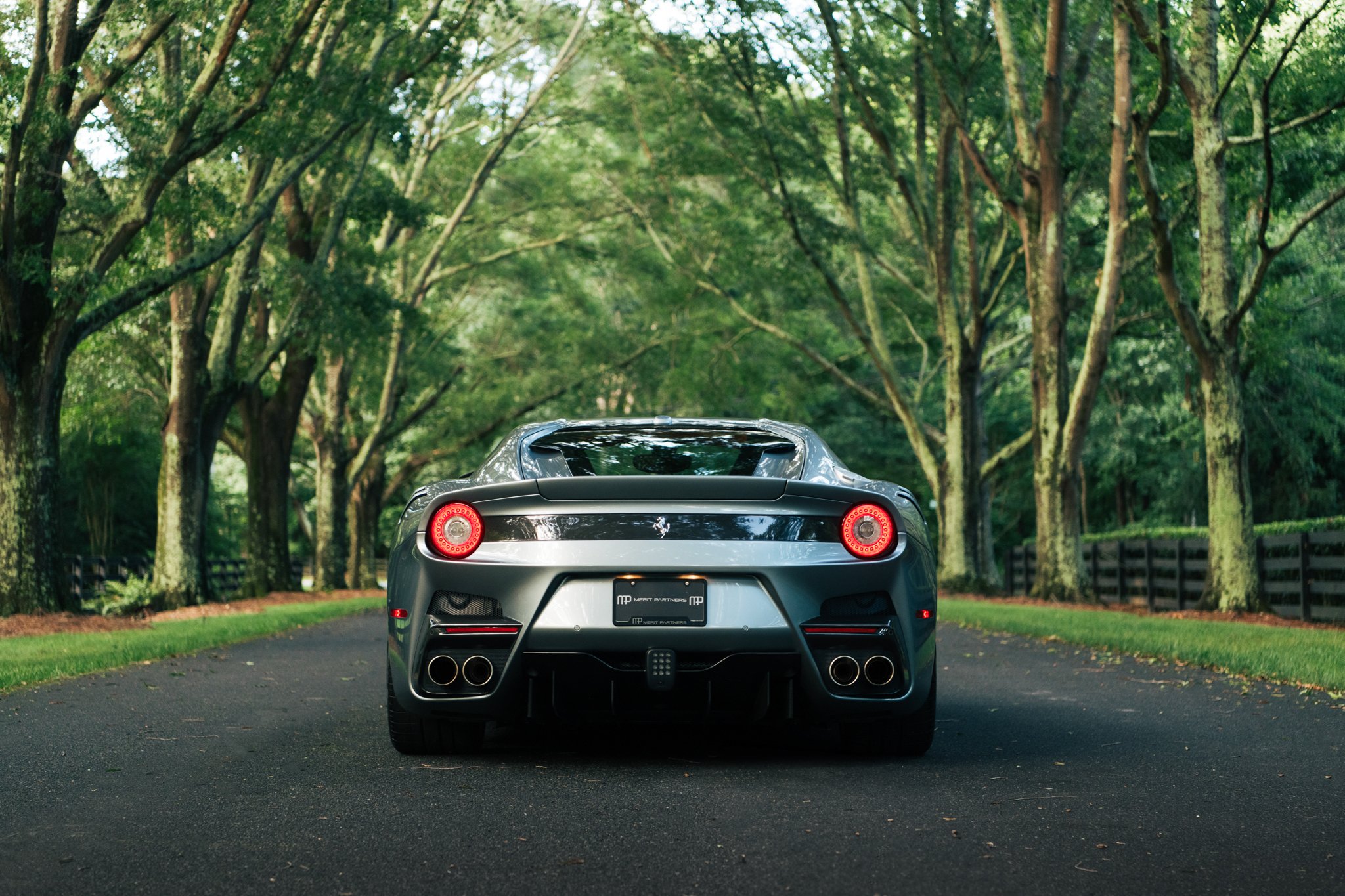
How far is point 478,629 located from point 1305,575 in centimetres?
1461

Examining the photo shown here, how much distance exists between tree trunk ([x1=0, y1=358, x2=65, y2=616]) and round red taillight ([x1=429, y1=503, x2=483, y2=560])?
1183cm

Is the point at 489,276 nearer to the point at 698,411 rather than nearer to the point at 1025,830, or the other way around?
the point at 698,411

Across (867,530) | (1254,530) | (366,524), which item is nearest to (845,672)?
(867,530)

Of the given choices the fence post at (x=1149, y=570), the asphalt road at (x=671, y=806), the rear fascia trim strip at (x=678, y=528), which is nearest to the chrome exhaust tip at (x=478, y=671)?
the asphalt road at (x=671, y=806)

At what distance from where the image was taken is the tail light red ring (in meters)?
5.84

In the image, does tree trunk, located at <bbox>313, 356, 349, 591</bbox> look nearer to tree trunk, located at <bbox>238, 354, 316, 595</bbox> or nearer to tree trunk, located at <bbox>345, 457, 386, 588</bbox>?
tree trunk, located at <bbox>345, 457, 386, 588</bbox>

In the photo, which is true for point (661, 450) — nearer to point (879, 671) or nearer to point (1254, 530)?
point (879, 671)

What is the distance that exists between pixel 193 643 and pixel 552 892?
9.74 m

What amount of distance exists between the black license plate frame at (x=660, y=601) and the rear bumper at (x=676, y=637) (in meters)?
0.03

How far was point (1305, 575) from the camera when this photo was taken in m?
17.6

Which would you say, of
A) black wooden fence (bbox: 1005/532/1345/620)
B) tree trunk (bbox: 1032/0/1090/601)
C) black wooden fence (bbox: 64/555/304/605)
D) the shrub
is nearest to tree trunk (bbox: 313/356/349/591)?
black wooden fence (bbox: 64/555/304/605)

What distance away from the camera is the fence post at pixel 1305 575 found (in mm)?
17500

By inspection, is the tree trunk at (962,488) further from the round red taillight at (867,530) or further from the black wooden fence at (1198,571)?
the round red taillight at (867,530)

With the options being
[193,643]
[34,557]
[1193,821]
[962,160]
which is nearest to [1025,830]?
[1193,821]
